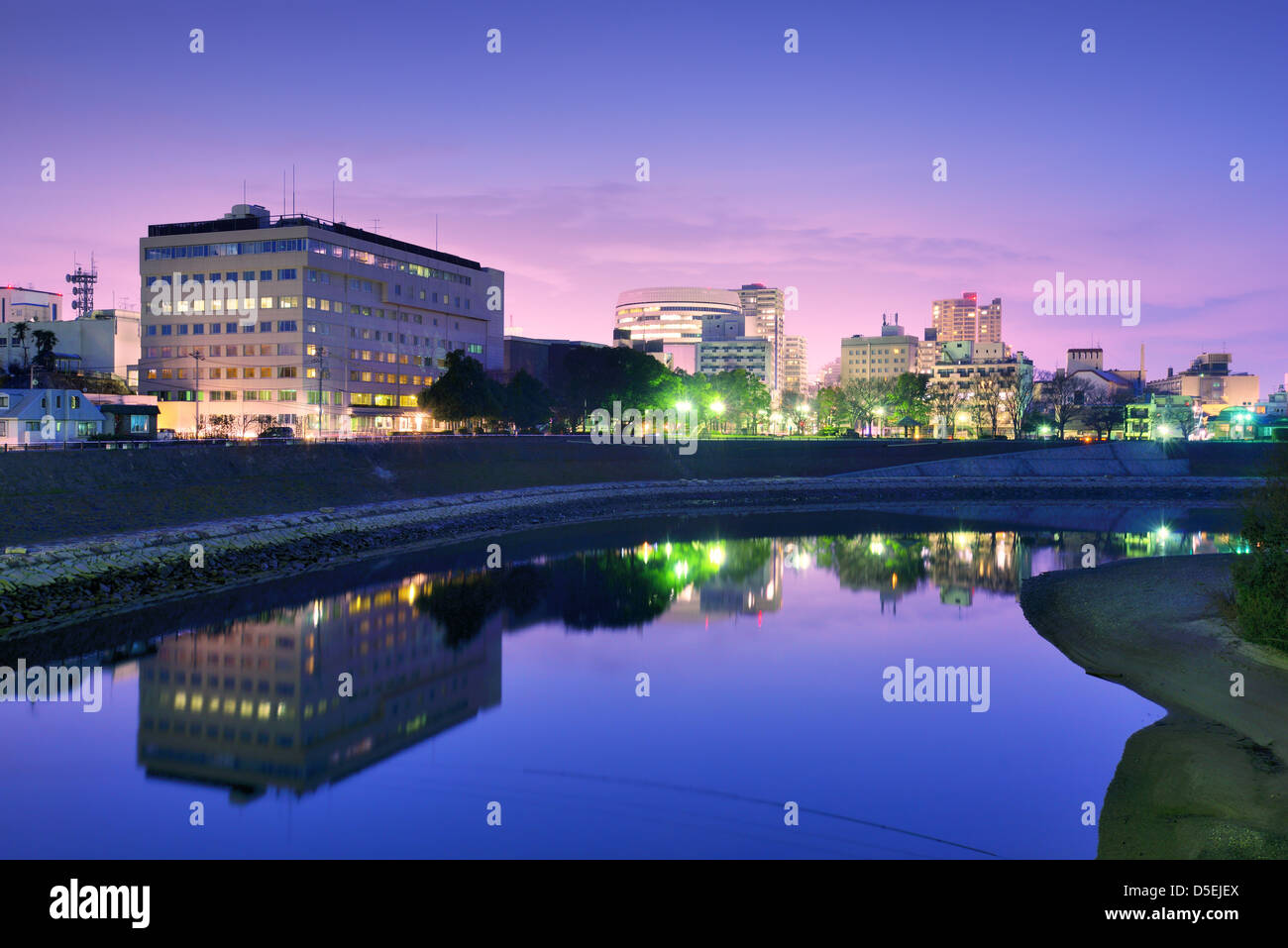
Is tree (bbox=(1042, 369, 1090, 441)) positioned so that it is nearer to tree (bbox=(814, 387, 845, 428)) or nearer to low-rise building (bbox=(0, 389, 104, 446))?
tree (bbox=(814, 387, 845, 428))

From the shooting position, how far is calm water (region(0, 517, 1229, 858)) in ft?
55.8

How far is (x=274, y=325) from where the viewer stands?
111938 mm

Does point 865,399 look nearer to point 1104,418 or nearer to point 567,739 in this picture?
point 1104,418

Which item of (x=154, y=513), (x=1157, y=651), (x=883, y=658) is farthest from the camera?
(x=154, y=513)

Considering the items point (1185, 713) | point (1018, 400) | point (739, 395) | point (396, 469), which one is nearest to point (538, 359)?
point (739, 395)

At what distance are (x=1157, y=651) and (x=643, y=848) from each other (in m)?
20.2

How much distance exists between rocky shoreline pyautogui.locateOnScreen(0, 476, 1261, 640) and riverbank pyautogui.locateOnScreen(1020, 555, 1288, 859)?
6068mm

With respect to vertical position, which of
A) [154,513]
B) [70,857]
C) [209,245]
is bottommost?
[70,857]

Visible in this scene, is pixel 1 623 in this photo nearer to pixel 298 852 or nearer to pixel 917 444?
pixel 298 852

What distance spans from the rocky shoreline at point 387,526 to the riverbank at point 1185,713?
19.9ft

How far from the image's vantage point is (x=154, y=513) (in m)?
48.2

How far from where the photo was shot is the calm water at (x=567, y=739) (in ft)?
55.8

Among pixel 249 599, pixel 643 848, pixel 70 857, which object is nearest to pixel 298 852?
pixel 70 857
